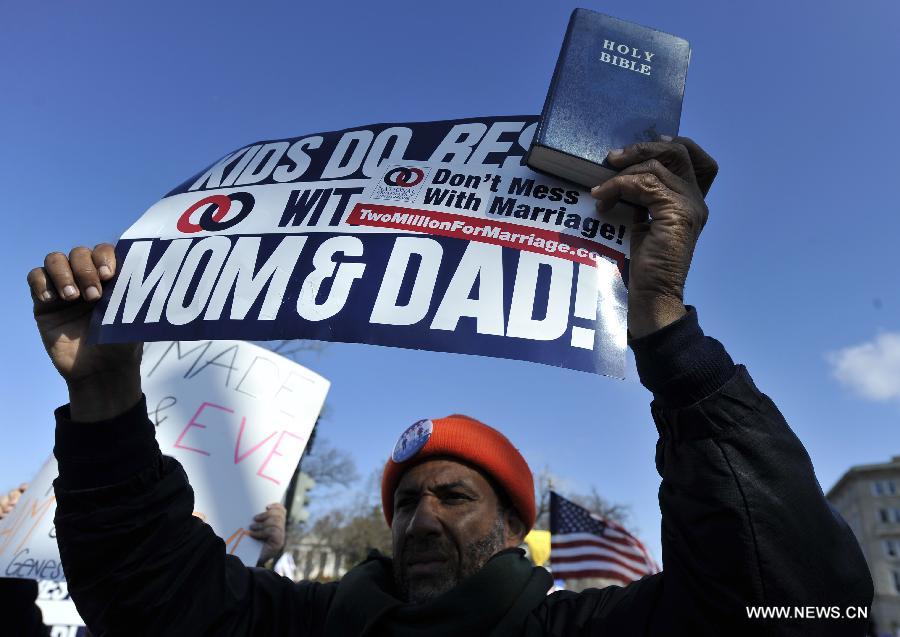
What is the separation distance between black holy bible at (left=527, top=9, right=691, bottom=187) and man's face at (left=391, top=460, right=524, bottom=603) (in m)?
1.15

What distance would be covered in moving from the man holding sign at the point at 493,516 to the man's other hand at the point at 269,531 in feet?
2.00

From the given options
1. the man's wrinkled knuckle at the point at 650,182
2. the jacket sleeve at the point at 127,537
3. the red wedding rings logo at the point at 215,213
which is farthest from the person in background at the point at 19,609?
the man's wrinkled knuckle at the point at 650,182

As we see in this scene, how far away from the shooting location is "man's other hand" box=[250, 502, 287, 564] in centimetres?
265

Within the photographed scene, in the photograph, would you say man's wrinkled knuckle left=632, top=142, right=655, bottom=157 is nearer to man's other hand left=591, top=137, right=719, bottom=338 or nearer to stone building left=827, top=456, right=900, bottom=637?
man's other hand left=591, top=137, right=719, bottom=338

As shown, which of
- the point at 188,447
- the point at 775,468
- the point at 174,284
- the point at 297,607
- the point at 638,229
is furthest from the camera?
the point at 188,447

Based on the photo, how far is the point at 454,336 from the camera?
1284 millimetres

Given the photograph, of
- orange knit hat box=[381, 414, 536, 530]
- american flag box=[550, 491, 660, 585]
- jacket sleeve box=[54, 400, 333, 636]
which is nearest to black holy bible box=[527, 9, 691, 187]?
orange knit hat box=[381, 414, 536, 530]

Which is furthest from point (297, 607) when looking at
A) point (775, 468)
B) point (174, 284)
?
point (775, 468)

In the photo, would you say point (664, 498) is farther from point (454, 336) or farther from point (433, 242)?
point (433, 242)

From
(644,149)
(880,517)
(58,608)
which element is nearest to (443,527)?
(644,149)

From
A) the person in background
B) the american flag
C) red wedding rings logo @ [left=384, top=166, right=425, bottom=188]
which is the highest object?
the american flag

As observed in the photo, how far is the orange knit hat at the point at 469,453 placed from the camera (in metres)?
2.14

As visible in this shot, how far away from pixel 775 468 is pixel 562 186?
77 centimetres

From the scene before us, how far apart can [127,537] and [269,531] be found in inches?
42.8
